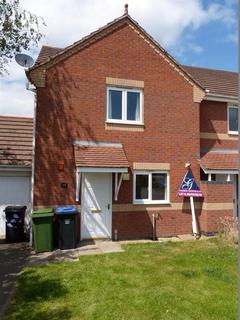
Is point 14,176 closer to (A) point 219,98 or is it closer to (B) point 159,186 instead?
(B) point 159,186

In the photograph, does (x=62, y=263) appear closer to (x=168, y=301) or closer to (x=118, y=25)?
(x=168, y=301)

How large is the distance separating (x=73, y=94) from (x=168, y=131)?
4034mm

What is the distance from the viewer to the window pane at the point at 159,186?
43.4ft

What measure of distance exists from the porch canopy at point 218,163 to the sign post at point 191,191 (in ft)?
2.46

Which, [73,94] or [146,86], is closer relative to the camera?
[73,94]

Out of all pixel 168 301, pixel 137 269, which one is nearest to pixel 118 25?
pixel 137 269

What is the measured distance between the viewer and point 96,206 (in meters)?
12.4

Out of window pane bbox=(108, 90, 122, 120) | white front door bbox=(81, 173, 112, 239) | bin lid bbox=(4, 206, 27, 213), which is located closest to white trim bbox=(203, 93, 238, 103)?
window pane bbox=(108, 90, 122, 120)

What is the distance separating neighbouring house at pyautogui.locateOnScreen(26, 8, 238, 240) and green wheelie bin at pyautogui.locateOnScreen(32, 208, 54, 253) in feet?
2.99

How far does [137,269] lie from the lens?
884cm

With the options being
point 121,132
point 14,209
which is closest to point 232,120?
point 121,132

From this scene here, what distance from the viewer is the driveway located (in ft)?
23.7

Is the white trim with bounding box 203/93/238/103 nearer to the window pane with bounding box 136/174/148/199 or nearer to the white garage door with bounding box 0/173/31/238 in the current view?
the window pane with bounding box 136/174/148/199

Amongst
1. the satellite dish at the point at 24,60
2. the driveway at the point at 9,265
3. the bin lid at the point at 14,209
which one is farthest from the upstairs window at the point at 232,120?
the driveway at the point at 9,265
